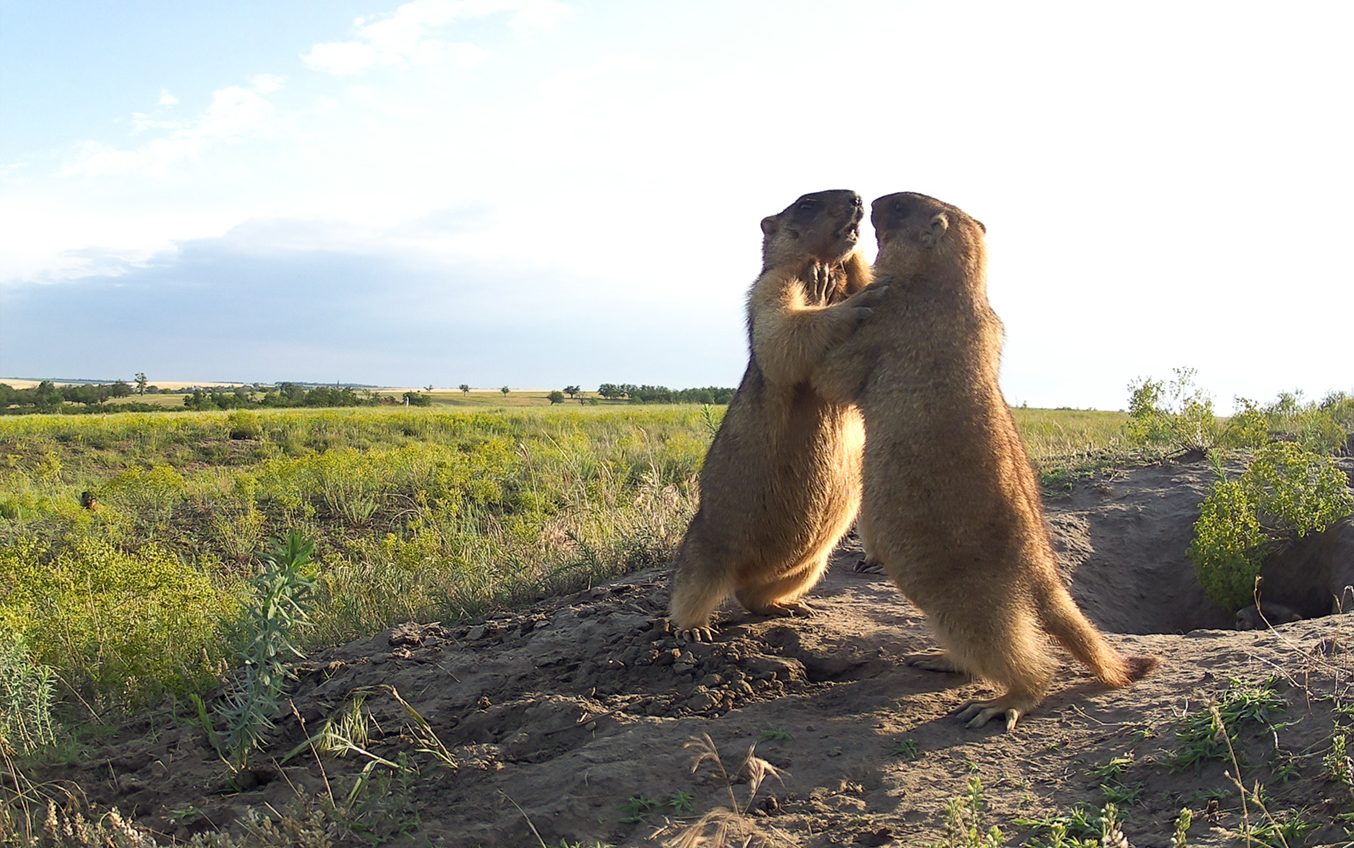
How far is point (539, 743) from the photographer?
434cm

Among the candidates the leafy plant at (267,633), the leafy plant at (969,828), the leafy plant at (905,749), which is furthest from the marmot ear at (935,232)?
the leafy plant at (267,633)

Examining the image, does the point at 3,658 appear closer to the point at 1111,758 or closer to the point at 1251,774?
the point at 1111,758

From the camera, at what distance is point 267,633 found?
429 centimetres

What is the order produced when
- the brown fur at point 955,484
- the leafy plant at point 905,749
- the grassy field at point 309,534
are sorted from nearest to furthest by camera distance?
the leafy plant at point 905,749, the brown fur at point 955,484, the grassy field at point 309,534

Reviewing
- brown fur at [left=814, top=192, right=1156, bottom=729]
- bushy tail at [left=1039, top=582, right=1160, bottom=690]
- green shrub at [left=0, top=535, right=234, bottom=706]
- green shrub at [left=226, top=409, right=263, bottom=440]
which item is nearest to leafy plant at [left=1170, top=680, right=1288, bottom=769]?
bushy tail at [left=1039, top=582, right=1160, bottom=690]

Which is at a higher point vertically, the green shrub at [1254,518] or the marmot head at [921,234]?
the marmot head at [921,234]

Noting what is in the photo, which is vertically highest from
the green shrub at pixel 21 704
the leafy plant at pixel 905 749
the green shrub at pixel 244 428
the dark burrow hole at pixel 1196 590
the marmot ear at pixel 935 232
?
the marmot ear at pixel 935 232

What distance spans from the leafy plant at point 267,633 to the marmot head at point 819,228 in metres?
2.68

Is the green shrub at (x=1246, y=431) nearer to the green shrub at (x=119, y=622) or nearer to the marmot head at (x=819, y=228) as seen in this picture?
the marmot head at (x=819, y=228)

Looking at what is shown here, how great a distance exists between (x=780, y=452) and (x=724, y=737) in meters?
1.41

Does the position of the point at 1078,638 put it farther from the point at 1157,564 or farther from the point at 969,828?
the point at 1157,564

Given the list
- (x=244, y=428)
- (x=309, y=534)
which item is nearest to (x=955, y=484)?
(x=309, y=534)

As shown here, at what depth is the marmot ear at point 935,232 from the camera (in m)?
4.59

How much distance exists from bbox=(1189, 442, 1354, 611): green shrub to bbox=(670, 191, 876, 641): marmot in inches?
113
